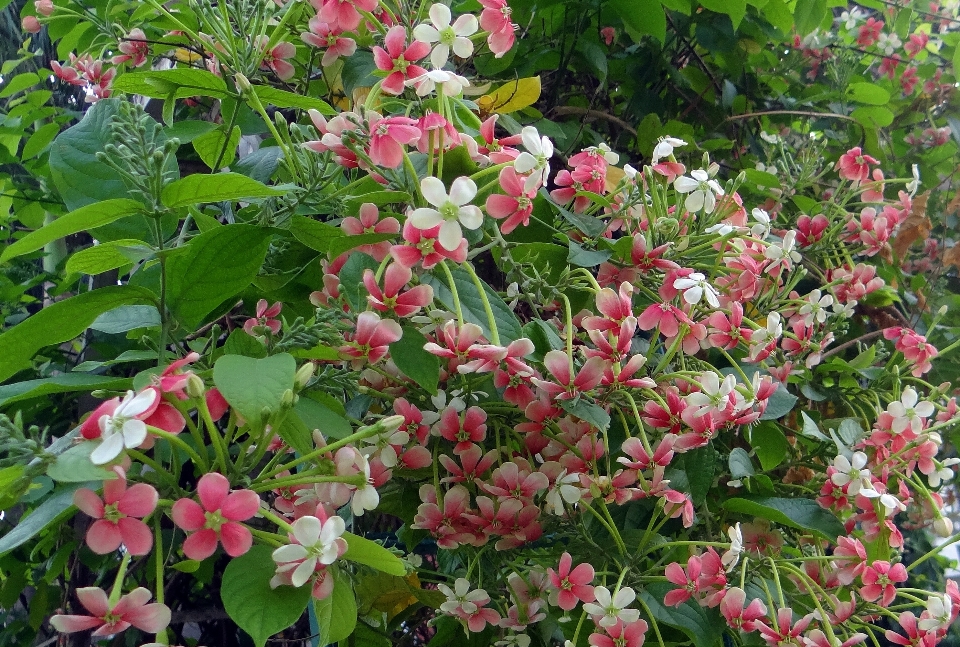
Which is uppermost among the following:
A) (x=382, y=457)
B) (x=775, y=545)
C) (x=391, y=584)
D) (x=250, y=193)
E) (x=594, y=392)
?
(x=250, y=193)

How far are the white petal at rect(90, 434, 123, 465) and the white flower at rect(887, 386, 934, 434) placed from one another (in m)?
0.83

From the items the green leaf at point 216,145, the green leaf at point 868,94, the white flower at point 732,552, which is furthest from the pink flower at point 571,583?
the green leaf at point 868,94

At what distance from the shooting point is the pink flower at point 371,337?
55 centimetres

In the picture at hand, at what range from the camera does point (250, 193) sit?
50 cm

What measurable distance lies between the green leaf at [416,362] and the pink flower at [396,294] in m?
0.04

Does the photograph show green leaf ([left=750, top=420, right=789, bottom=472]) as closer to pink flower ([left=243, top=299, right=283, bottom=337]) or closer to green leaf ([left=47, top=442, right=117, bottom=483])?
pink flower ([left=243, top=299, right=283, bottom=337])

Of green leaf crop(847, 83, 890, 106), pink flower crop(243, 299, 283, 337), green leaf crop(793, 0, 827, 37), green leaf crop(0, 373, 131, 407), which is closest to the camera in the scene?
green leaf crop(0, 373, 131, 407)

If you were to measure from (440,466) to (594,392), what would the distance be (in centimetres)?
21

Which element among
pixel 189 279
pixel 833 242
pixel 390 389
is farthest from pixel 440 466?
pixel 833 242

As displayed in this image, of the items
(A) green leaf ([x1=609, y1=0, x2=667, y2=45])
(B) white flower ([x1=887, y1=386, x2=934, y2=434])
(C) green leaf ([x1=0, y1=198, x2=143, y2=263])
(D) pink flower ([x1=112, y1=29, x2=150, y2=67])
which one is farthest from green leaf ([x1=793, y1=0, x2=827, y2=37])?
(C) green leaf ([x1=0, y1=198, x2=143, y2=263])

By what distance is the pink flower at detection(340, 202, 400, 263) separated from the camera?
0.59 meters

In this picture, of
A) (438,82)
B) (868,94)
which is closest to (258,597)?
(438,82)

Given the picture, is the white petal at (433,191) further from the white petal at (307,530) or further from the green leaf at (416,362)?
the white petal at (307,530)

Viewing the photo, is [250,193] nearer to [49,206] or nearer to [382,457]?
[382,457]
